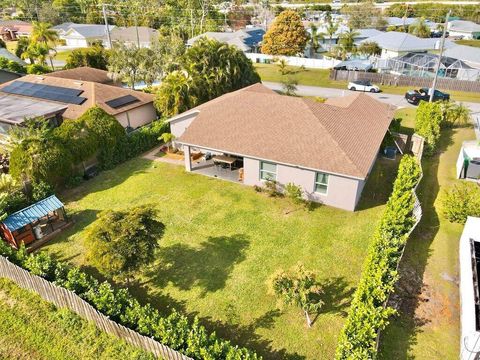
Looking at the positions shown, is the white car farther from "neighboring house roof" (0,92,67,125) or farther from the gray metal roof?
the gray metal roof

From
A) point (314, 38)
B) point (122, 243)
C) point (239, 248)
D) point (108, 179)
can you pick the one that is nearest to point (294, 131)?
point (239, 248)

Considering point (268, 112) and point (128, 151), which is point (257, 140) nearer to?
point (268, 112)

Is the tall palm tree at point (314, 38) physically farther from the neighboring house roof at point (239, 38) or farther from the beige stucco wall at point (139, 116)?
the beige stucco wall at point (139, 116)

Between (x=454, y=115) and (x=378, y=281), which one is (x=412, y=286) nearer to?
(x=378, y=281)

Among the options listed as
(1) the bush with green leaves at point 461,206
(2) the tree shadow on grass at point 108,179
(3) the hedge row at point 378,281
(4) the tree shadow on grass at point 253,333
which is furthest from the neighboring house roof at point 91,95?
(1) the bush with green leaves at point 461,206

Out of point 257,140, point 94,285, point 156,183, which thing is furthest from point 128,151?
point 94,285

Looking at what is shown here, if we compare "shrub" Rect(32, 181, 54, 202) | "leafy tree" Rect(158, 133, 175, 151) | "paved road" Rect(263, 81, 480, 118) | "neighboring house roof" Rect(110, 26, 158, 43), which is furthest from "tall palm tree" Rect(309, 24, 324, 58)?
"shrub" Rect(32, 181, 54, 202)
